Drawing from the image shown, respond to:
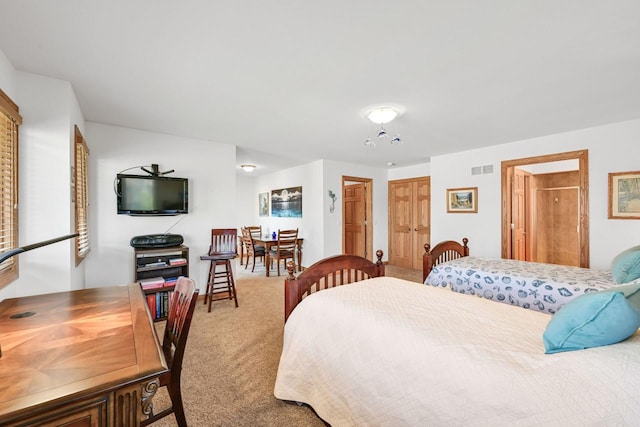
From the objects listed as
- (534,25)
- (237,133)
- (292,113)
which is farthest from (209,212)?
(534,25)

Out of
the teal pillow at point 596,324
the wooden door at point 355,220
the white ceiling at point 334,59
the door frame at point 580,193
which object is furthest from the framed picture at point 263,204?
the teal pillow at point 596,324

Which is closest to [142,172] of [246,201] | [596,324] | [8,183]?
[8,183]

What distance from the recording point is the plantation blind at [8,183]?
71.5 inches

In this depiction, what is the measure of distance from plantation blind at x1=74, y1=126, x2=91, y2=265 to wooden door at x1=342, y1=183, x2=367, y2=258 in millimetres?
4486

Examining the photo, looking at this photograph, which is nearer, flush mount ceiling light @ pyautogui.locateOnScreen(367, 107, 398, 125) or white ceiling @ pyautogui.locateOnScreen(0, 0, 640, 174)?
white ceiling @ pyautogui.locateOnScreen(0, 0, 640, 174)

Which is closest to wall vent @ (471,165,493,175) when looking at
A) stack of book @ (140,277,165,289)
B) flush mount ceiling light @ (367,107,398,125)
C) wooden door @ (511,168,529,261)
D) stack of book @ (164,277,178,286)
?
wooden door @ (511,168,529,261)

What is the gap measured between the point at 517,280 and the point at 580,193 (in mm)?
1967

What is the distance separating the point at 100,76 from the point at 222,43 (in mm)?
1199

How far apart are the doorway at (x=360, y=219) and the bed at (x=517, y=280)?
2.77 m

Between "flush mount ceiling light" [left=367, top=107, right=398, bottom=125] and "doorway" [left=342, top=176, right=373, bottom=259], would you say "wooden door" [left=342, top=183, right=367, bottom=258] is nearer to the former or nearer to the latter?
"doorway" [left=342, top=176, right=373, bottom=259]

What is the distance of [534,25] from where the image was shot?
1.56m

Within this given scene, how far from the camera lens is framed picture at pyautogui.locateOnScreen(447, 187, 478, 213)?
4.49 meters

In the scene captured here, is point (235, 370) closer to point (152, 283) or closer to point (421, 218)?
point (152, 283)

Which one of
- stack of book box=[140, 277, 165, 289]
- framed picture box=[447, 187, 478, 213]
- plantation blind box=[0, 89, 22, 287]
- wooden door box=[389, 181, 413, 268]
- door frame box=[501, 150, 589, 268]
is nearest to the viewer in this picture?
plantation blind box=[0, 89, 22, 287]
